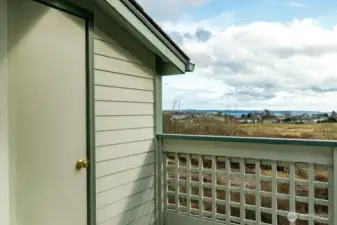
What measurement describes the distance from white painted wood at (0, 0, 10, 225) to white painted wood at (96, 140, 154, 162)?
86 centimetres

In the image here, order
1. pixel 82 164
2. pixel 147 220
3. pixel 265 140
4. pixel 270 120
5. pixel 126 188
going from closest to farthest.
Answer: pixel 82 164 < pixel 265 140 < pixel 126 188 < pixel 147 220 < pixel 270 120

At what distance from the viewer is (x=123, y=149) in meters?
2.97

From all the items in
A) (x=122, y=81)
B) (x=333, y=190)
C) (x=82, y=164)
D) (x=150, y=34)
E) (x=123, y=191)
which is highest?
(x=150, y=34)

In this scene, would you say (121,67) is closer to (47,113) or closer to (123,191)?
(47,113)

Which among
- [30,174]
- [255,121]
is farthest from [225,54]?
[30,174]

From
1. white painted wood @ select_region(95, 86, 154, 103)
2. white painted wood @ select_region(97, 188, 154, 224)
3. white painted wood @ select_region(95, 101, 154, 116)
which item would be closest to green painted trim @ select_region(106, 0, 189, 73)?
white painted wood @ select_region(95, 86, 154, 103)

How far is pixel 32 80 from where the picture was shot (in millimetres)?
2008

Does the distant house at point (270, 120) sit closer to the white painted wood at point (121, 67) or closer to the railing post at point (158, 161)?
the railing post at point (158, 161)

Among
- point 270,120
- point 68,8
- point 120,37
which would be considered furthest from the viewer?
point 270,120

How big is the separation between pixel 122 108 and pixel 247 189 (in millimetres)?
1574

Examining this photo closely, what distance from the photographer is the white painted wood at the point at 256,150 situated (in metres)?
2.60

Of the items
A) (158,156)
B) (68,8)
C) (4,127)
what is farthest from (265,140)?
(4,127)

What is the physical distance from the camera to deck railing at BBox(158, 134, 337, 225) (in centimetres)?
265

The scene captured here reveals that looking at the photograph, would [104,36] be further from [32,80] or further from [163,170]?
[163,170]
